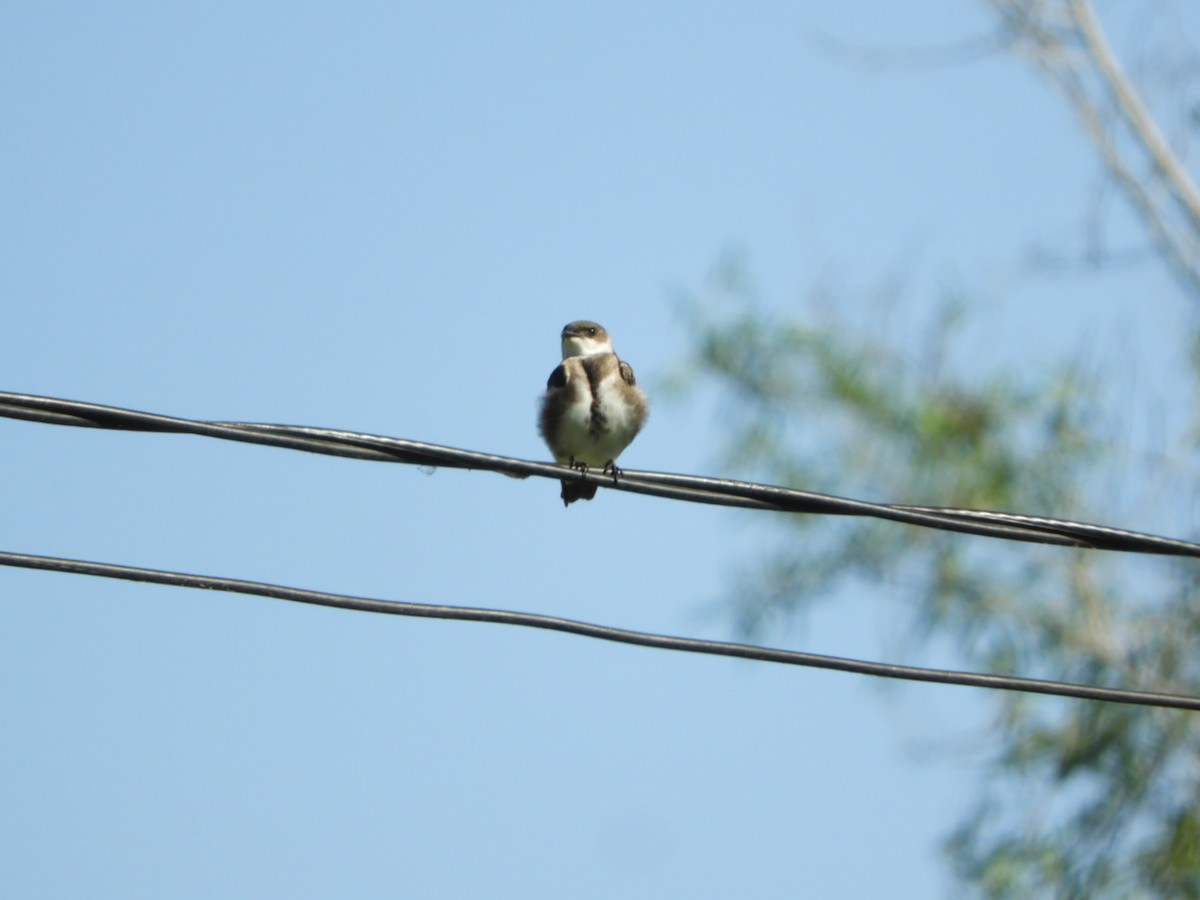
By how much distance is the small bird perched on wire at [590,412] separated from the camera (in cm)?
734

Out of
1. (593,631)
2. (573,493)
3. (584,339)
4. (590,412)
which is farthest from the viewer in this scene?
(584,339)

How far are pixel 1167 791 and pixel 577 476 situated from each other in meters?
7.92

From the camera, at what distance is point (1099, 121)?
13773mm

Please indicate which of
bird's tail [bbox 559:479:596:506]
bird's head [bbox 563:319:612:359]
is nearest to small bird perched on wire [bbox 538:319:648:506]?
bird's tail [bbox 559:479:596:506]

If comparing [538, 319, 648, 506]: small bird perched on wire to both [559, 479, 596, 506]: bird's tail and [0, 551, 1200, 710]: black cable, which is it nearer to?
[559, 479, 596, 506]: bird's tail

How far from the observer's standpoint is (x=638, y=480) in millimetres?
4480

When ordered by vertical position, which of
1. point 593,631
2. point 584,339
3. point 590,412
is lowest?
point 593,631

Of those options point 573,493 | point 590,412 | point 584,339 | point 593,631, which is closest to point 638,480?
point 593,631

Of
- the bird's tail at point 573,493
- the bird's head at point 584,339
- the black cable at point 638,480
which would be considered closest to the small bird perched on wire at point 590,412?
the bird's tail at point 573,493

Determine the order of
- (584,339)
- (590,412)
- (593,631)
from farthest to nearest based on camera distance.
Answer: (584,339), (590,412), (593,631)

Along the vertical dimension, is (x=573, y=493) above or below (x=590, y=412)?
below

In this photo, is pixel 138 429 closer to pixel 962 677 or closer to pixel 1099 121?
A: pixel 962 677

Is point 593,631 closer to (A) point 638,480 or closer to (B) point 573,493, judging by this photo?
(A) point 638,480

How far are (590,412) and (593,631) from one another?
3.14 meters
